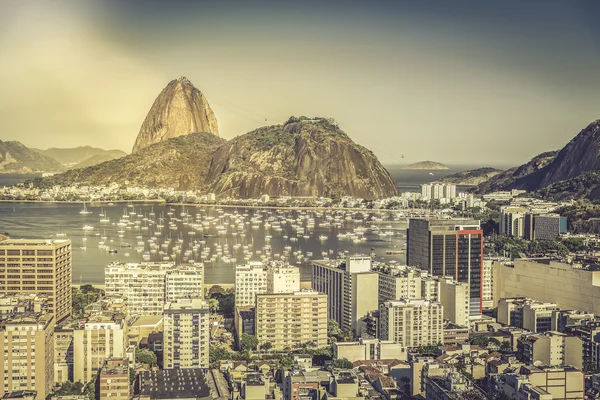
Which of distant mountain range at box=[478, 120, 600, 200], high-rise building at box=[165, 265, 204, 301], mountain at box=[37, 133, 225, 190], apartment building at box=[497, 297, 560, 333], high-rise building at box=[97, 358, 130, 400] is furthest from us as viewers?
mountain at box=[37, 133, 225, 190]

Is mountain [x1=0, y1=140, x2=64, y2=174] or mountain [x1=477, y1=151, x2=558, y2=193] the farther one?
mountain [x1=0, y1=140, x2=64, y2=174]

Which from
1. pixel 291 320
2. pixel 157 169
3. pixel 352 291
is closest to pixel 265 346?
pixel 291 320

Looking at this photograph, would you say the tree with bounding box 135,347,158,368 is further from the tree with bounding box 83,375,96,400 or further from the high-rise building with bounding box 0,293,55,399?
the high-rise building with bounding box 0,293,55,399

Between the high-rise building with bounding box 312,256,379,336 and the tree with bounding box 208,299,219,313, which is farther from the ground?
the high-rise building with bounding box 312,256,379,336

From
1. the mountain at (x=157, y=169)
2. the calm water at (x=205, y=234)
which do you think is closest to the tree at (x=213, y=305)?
the calm water at (x=205, y=234)

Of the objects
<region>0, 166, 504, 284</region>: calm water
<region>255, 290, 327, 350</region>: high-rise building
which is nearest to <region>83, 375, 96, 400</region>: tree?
<region>255, 290, 327, 350</region>: high-rise building

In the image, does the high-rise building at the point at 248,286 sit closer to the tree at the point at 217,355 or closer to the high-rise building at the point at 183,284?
the high-rise building at the point at 183,284

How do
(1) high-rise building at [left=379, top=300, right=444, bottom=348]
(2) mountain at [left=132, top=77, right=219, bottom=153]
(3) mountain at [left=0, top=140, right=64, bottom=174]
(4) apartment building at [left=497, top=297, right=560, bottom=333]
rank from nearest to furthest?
(1) high-rise building at [left=379, top=300, right=444, bottom=348] < (4) apartment building at [left=497, top=297, right=560, bottom=333] < (2) mountain at [left=132, top=77, right=219, bottom=153] < (3) mountain at [left=0, top=140, right=64, bottom=174]
